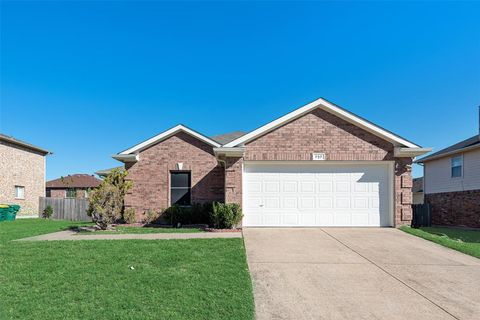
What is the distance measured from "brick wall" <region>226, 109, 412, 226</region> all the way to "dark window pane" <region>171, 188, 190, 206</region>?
165 inches

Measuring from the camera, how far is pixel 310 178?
1253cm

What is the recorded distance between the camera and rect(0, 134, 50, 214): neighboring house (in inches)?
838

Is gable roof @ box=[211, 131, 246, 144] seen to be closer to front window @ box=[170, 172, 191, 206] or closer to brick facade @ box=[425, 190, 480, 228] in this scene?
front window @ box=[170, 172, 191, 206]

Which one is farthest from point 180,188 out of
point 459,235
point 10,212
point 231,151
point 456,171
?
point 456,171

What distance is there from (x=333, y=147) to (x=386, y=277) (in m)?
6.50

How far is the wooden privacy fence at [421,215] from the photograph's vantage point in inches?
538

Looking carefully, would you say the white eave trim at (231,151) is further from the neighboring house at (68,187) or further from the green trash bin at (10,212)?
the neighboring house at (68,187)

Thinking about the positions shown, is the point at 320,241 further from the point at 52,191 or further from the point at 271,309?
the point at 52,191

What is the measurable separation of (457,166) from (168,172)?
1573 cm

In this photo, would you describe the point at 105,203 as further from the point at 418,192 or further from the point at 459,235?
the point at 418,192

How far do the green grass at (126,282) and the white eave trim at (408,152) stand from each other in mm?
7170

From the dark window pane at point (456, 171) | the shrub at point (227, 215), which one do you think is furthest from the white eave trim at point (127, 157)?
the dark window pane at point (456, 171)

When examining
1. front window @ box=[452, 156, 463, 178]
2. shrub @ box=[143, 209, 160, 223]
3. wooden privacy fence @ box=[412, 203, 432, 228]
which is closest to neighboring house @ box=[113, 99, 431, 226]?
wooden privacy fence @ box=[412, 203, 432, 228]

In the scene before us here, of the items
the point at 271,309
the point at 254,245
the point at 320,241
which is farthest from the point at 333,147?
the point at 271,309
